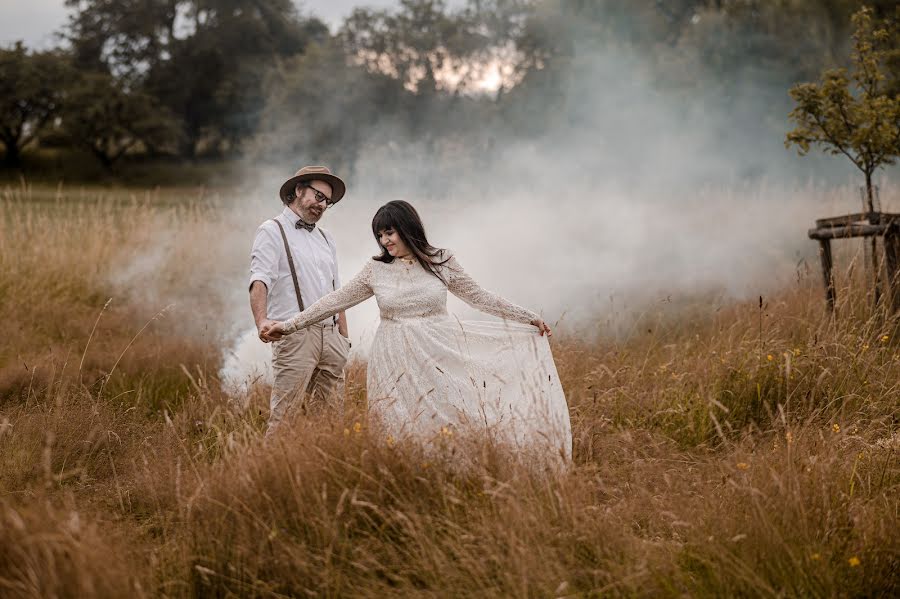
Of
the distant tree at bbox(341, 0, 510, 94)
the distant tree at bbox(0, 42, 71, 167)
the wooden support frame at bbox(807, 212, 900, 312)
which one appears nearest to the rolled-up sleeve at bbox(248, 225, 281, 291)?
the wooden support frame at bbox(807, 212, 900, 312)

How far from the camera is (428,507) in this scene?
3.06 meters

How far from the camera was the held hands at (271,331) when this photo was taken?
3.83 metres

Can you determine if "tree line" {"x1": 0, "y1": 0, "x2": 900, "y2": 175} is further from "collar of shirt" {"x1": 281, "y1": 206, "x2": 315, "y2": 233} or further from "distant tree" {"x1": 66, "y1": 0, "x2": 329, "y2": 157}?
"collar of shirt" {"x1": 281, "y1": 206, "x2": 315, "y2": 233}

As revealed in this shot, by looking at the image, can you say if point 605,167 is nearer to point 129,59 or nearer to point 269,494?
point 269,494

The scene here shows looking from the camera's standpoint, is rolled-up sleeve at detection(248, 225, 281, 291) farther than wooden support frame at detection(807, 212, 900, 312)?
No

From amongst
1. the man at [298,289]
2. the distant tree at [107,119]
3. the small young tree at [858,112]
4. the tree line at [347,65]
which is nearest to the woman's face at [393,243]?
the man at [298,289]

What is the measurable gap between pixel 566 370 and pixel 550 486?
92.9 inches

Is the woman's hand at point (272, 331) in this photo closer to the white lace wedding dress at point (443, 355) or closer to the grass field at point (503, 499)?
the white lace wedding dress at point (443, 355)

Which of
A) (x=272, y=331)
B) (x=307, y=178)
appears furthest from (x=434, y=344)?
(x=307, y=178)

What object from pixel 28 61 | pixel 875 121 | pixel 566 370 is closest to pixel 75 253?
pixel 566 370

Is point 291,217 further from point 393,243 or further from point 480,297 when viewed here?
point 480,297

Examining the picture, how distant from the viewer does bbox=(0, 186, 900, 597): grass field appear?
2.66 m

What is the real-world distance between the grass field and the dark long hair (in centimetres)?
75

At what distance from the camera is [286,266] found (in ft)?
13.7
